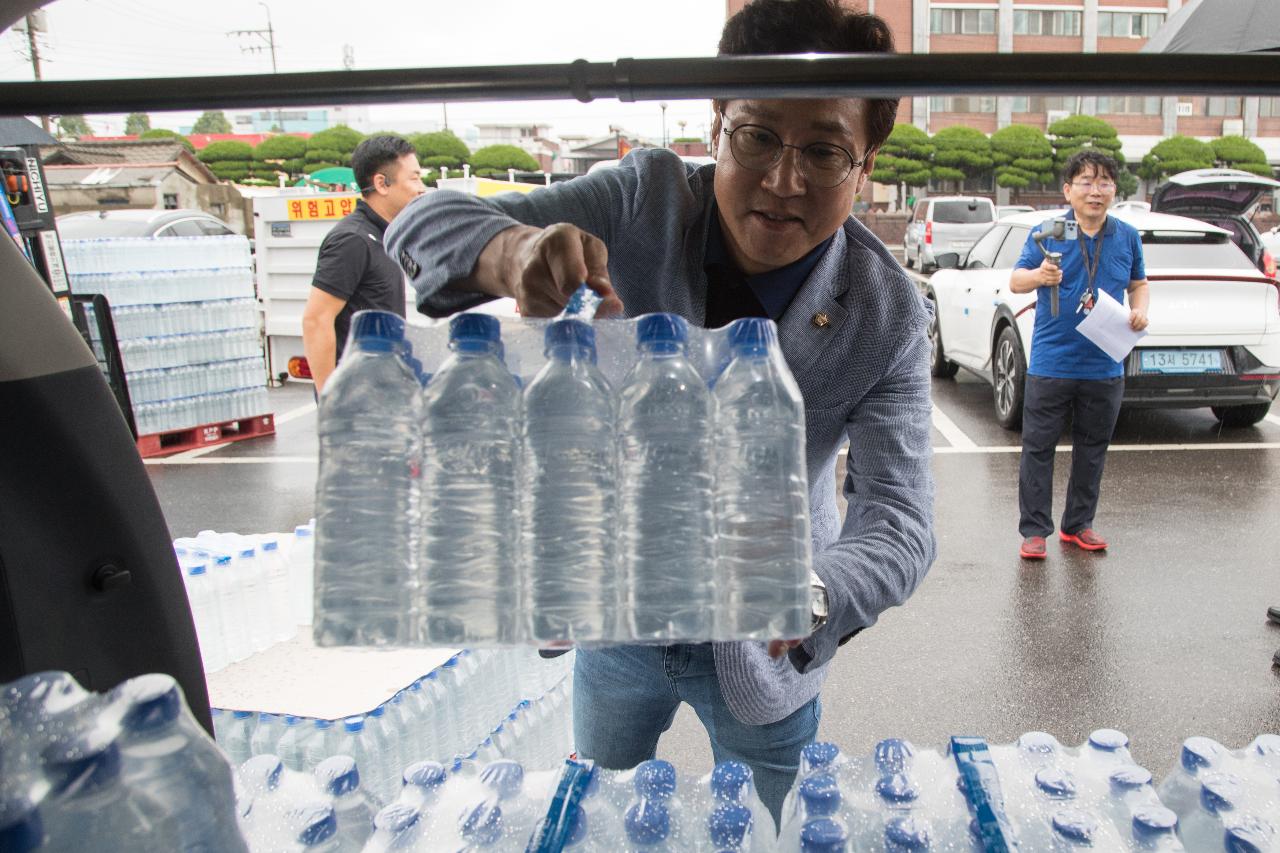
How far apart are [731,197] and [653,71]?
27.0 inches

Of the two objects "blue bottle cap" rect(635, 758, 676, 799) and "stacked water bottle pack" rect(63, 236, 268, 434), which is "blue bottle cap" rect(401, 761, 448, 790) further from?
"stacked water bottle pack" rect(63, 236, 268, 434)

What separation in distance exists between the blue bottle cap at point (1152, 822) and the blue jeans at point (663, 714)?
814 mm

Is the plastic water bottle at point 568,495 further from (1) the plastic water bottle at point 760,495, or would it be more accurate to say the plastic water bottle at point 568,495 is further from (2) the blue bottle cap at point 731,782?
(2) the blue bottle cap at point 731,782

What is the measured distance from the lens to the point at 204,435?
8.62m

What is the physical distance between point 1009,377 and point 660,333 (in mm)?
7911

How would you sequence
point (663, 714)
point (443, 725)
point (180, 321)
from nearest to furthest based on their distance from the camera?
point (663, 714) → point (443, 725) → point (180, 321)

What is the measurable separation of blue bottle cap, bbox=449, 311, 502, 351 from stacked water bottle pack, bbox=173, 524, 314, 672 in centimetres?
253

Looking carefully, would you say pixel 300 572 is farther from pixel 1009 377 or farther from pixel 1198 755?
pixel 1009 377

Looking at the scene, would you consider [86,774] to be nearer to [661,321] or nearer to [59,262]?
[661,321]

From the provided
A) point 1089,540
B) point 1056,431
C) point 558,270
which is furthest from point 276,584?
point 1089,540

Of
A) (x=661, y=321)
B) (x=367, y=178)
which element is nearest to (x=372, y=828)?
(x=661, y=321)

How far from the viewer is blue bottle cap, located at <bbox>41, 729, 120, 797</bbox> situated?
958mm

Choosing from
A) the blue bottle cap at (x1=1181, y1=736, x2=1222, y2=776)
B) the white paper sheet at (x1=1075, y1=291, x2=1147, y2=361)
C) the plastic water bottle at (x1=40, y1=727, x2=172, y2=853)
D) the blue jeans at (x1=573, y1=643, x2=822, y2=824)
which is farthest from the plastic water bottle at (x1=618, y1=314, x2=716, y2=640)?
the white paper sheet at (x1=1075, y1=291, x2=1147, y2=361)

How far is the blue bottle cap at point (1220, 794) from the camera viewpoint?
1.54 m
